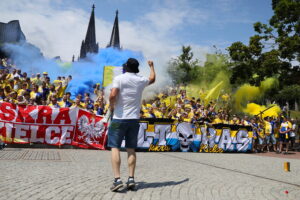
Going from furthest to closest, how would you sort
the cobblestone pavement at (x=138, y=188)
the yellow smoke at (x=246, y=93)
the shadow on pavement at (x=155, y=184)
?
the yellow smoke at (x=246, y=93) < the shadow on pavement at (x=155, y=184) < the cobblestone pavement at (x=138, y=188)

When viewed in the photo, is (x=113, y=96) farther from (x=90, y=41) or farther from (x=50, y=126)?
(x=90, y=41)

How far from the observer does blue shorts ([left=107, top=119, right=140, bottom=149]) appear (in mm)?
4488

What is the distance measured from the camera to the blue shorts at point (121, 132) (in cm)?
449

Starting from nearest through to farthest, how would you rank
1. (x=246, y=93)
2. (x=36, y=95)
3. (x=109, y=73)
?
1. (x=36, y=95)
2. (x=109, y=73)
3. (x=246, y=93)

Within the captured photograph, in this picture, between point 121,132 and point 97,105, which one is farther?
point 97,105

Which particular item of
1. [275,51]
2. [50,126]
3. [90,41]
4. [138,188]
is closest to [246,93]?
Result: [275,51]

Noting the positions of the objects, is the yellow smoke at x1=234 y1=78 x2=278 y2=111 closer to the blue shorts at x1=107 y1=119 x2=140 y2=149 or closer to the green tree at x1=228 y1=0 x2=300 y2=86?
the green tree at x1=228 y1=0 x2=300 y2=86

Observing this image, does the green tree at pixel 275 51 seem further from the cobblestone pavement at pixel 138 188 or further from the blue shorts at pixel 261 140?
the cobblestone pavement at pixel 138 188

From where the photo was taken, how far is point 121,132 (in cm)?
452

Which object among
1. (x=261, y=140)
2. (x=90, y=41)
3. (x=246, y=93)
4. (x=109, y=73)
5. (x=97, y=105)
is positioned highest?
(x=90, y=41)

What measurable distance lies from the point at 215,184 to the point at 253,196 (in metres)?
0.86

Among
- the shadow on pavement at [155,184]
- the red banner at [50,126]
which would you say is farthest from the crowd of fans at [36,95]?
the shadow on pavement at [155,184]

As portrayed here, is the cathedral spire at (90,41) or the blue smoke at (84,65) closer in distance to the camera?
the blue smoke at (84,65)

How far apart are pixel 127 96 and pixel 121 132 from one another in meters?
0.54
